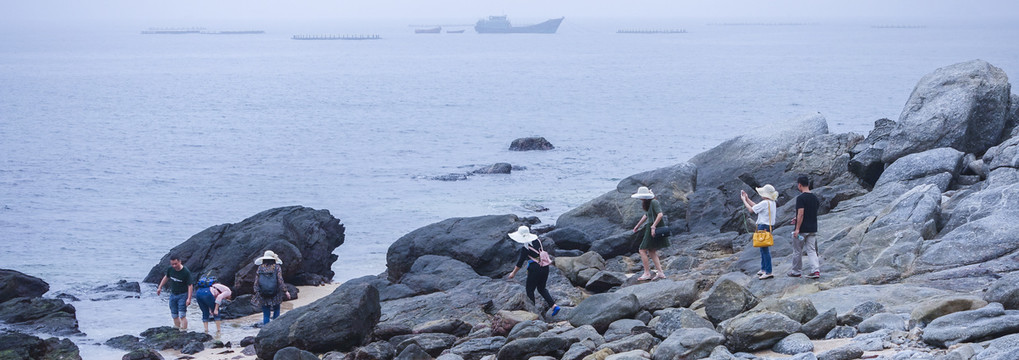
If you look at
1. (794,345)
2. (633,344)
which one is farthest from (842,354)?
(633,344)

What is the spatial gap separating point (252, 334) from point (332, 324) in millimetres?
4608

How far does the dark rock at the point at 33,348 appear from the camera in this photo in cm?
1829

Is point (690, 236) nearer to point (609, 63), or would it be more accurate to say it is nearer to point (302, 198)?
point (302, 198)

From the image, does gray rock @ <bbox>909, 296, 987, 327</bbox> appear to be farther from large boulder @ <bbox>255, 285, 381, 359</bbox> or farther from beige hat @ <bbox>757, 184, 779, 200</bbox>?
large boulder @ <bbox>255, 285, 381, 359</bbox>

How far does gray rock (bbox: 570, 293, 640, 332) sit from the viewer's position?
16.6m

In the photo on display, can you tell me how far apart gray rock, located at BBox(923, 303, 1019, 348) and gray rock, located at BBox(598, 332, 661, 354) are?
376 cm

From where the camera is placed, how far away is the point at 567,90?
366 ft

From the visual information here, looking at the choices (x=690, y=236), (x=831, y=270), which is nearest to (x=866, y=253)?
(x=831, y=270)

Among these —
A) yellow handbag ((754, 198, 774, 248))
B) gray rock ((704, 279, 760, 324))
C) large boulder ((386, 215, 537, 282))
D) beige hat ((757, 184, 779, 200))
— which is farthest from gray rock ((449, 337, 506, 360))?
large boulder ((386, 215, 537, 282))

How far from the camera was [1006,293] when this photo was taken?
1323 cm

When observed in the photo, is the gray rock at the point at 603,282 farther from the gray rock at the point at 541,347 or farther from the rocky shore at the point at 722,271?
the gray rock at the point at 541,347

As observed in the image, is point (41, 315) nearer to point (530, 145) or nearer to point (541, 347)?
point (541, 347)

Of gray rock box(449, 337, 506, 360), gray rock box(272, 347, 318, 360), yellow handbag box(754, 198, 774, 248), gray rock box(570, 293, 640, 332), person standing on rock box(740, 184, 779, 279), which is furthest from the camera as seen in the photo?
person standing on rock box(740, 184, 779, 279)

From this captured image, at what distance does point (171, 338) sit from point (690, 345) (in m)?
11.6
